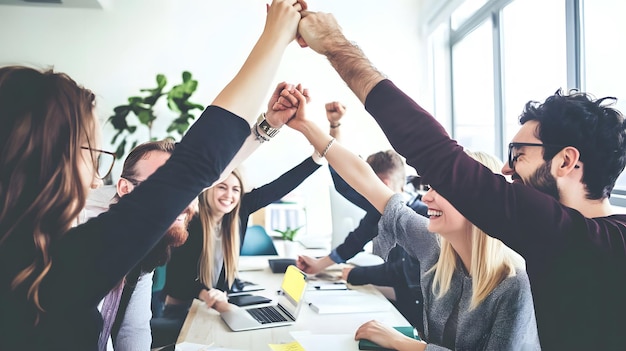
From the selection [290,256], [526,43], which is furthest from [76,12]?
[526,43]

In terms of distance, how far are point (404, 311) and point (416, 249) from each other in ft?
2.66

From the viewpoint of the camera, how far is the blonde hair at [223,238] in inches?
92.1

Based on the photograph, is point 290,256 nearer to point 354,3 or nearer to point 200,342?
point 200,342

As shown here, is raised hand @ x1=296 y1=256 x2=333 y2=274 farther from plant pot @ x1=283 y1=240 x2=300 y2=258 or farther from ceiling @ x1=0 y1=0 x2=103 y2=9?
ceiling @ x1=0 y1=0 x2=103 y2=9

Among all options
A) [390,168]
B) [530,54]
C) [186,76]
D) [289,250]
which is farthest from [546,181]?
[186,76]

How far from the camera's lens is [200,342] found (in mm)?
1638

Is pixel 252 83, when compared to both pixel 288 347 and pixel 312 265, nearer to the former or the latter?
pixel 288 347

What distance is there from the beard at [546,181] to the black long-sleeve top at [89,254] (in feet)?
2.92

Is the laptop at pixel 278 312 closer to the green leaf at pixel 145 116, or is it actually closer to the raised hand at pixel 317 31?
the raised hand at pixel 317 31

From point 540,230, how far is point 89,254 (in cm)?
81

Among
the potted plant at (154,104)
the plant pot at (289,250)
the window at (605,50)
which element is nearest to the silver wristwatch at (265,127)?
the plant pot at (289,250)

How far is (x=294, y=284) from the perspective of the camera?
77.3 inches

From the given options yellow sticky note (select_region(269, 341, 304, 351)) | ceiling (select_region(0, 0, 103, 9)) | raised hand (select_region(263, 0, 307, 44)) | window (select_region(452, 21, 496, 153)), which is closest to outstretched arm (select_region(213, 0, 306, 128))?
raised hand (select_region(263, 0, 307, 44))

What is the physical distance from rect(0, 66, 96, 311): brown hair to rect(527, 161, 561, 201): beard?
3.51 ft
